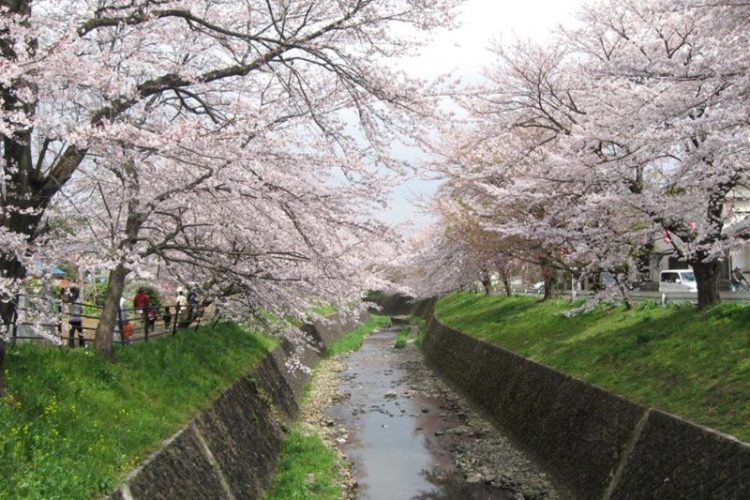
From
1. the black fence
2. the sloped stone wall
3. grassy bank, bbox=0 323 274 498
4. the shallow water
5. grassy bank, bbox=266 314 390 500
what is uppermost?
the black fence

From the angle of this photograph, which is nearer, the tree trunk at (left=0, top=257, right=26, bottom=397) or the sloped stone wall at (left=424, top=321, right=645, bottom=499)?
the tree trunk at (left=0, top=257, right=26, bottom=397)

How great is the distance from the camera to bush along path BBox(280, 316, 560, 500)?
12.2 m

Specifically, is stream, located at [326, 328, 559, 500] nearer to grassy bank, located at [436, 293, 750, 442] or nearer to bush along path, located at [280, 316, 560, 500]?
bush along path, located at [280, 316, 560, 500]

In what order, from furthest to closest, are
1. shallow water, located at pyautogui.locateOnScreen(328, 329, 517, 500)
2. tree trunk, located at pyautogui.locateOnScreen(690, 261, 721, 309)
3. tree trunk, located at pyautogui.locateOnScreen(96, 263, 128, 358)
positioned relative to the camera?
tree trunk, located at pyautogui.locateOnScreen(690, 261, 721, 309), shallow water, located at pyautogui.locateOnScreen(328, 329, 517, 500), tree trunk, located at pyautogui.locateOnScreen(96, 263, 128, 358)

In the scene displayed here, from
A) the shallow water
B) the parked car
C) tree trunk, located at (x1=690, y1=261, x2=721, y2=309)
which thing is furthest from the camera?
the parked car

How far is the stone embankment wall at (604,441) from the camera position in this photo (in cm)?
748

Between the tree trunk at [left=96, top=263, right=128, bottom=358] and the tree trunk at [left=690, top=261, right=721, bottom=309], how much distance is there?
11951 mm

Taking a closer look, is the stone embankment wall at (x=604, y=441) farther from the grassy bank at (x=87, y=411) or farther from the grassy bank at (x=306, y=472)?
the grassy bank at (x=87, y=411)

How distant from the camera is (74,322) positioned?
15703 millimetres

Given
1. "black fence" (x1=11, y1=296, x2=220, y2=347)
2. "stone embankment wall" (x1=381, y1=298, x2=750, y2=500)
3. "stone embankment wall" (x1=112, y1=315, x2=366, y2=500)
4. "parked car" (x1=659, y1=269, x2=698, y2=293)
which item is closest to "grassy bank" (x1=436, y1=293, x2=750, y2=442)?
"stone embankment wall" (x1=381, y1=298, x2=750, y2=500)

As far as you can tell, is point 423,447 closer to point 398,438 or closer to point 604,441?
point 398,438

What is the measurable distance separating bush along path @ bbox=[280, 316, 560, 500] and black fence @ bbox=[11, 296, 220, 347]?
4213 millimetres

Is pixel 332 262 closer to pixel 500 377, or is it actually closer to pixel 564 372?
pixel 564 372

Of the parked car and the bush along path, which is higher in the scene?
the parked car
